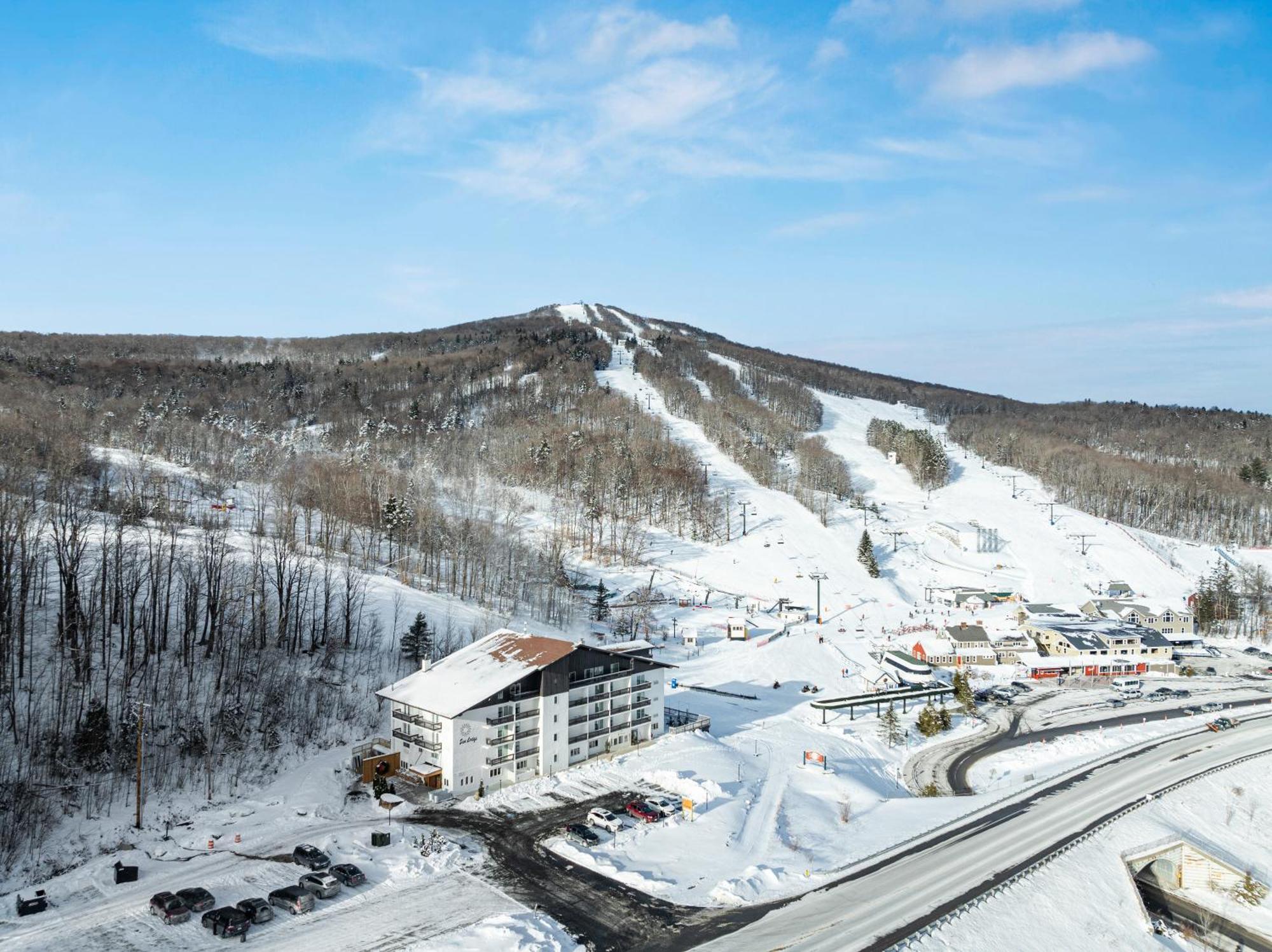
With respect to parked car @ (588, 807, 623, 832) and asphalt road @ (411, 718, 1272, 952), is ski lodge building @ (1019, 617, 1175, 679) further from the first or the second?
parked car @ (588, 807, 623, 832)

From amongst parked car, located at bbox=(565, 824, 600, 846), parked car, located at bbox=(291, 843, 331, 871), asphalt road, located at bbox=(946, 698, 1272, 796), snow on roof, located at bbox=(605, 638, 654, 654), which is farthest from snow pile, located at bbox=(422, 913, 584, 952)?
asphalt road, located at bbox=(946, 698, 1272, 796)

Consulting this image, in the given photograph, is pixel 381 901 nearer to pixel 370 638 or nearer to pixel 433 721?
pixel 433 721

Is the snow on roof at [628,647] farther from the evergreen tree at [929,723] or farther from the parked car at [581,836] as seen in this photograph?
the evergreen tree at [929,723]

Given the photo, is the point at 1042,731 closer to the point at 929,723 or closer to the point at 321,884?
the point at 929,723

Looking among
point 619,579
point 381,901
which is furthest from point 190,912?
point 619,579

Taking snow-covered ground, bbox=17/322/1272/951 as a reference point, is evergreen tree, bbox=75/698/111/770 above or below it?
above

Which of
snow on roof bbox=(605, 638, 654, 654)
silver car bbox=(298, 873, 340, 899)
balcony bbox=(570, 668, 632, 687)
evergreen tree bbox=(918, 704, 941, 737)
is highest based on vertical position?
snow on roof bbox=(605, 638, 654, 654)
